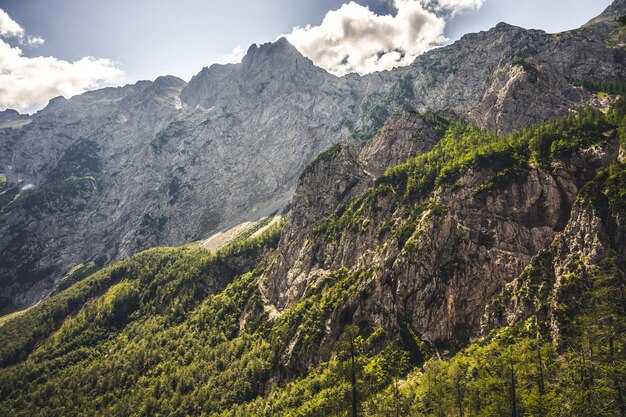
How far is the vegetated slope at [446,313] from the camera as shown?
6606 centimetres

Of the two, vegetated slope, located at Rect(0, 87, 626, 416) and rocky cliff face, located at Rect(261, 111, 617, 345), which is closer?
vegetated slope, located at Rect(0, 87, 626, 416)

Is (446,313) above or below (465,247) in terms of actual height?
below

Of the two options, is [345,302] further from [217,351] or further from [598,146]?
[598,146]

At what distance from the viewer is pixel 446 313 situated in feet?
397

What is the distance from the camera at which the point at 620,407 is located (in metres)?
50.6

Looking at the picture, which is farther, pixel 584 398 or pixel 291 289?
pixel 291 289

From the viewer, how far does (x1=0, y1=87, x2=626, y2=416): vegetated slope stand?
217ft

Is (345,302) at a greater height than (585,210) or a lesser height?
lesser

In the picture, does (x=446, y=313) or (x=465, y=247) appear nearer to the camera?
A: (x=446, y=313)

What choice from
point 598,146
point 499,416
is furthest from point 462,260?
point 499,416

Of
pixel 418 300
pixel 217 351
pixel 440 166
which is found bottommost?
pixel 217 351

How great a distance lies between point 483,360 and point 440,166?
10959 centimetres

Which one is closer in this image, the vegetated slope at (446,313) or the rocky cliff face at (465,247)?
the vegetated slope at (446,313)

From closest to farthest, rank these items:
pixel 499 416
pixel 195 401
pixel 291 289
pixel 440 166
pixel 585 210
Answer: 1. pixel 499 416
2. pixel 585 210
3. pixel 195 401
4. pixel 440 166
5. pixel 291 289
